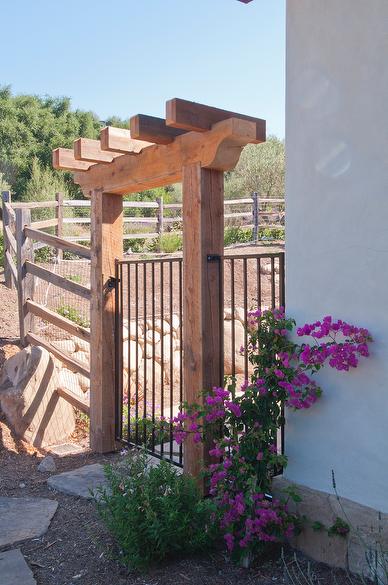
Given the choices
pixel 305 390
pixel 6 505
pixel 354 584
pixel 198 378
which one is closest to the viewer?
pixel 354 584

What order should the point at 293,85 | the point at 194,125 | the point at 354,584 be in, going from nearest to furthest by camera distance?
the point at 354,584, the point at 293,85, the point at 194,125

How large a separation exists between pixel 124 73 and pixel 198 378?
3120 cm

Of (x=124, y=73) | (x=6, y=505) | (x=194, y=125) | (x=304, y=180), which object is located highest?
(x=124, y=73)

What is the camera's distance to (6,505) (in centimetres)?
356

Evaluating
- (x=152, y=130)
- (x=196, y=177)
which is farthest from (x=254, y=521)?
(x=152, y=130)

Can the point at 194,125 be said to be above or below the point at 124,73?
below

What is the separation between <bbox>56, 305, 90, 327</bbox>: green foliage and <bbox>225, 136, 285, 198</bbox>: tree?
1363 centimetres

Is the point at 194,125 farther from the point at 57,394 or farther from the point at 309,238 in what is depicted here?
the point at 57,394

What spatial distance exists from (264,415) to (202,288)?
0.85 m

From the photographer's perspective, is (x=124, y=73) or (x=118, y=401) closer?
(x=118, y=401)

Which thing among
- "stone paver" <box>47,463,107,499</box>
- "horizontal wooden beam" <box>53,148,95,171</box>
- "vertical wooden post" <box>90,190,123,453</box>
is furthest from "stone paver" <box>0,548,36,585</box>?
"horizontal wooden beam" <box>53,148,95,171</box>

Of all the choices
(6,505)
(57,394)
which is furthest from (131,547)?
(57,394)

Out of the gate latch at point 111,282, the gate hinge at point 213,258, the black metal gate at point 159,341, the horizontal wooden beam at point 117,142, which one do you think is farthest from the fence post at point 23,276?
the gate hinge at point 213,258

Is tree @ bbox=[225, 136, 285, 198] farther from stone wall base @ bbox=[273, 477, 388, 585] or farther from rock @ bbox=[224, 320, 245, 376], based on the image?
stone wall base @ bbox=[273, 477, 388, 585]
